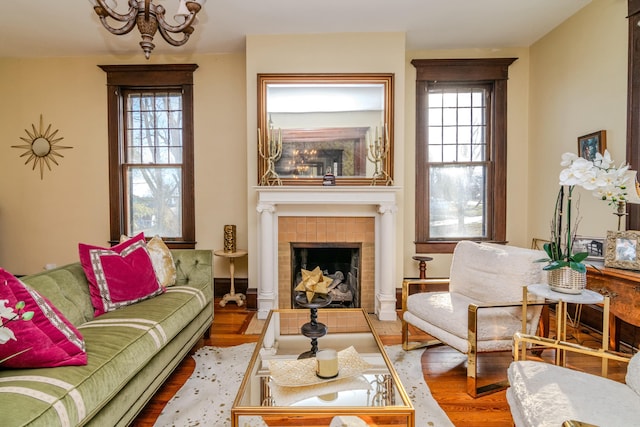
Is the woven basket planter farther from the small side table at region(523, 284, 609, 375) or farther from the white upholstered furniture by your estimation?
the white upholstered furniture

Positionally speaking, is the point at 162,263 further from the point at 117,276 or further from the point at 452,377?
the point at 452,377

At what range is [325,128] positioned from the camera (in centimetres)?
358

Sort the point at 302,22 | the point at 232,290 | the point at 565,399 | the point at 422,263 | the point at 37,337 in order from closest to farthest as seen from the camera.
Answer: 1. the point at 565,399
2. the point at 37,337
3. the point at 302,22
4. the point at 422,263
5. the point at 232,290

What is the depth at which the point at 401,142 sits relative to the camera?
3.49 m

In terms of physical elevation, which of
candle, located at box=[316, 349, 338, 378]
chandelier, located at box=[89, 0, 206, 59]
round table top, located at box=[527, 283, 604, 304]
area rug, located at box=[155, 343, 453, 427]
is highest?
chandelier, located at box=[89, 0, 206, 59]

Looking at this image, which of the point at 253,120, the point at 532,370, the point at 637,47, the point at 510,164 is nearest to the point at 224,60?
the point at 253,120

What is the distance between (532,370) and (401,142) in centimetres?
248

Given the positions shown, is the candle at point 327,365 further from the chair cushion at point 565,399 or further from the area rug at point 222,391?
the chair cushion at point 565,399

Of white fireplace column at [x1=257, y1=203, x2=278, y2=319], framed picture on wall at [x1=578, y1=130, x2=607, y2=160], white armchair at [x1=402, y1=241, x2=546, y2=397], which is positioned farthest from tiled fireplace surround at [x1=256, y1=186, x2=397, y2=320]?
framed picture on wall at [x1=578, y1=130, x2=607, y2=160]

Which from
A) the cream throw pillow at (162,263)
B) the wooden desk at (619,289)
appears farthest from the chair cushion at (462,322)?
the cream throw pillow at (162,263)

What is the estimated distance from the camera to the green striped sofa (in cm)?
118

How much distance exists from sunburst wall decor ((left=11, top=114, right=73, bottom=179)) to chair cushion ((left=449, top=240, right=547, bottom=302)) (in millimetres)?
4649

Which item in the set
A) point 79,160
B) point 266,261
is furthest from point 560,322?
point 79,160

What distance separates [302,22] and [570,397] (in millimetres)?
3450
